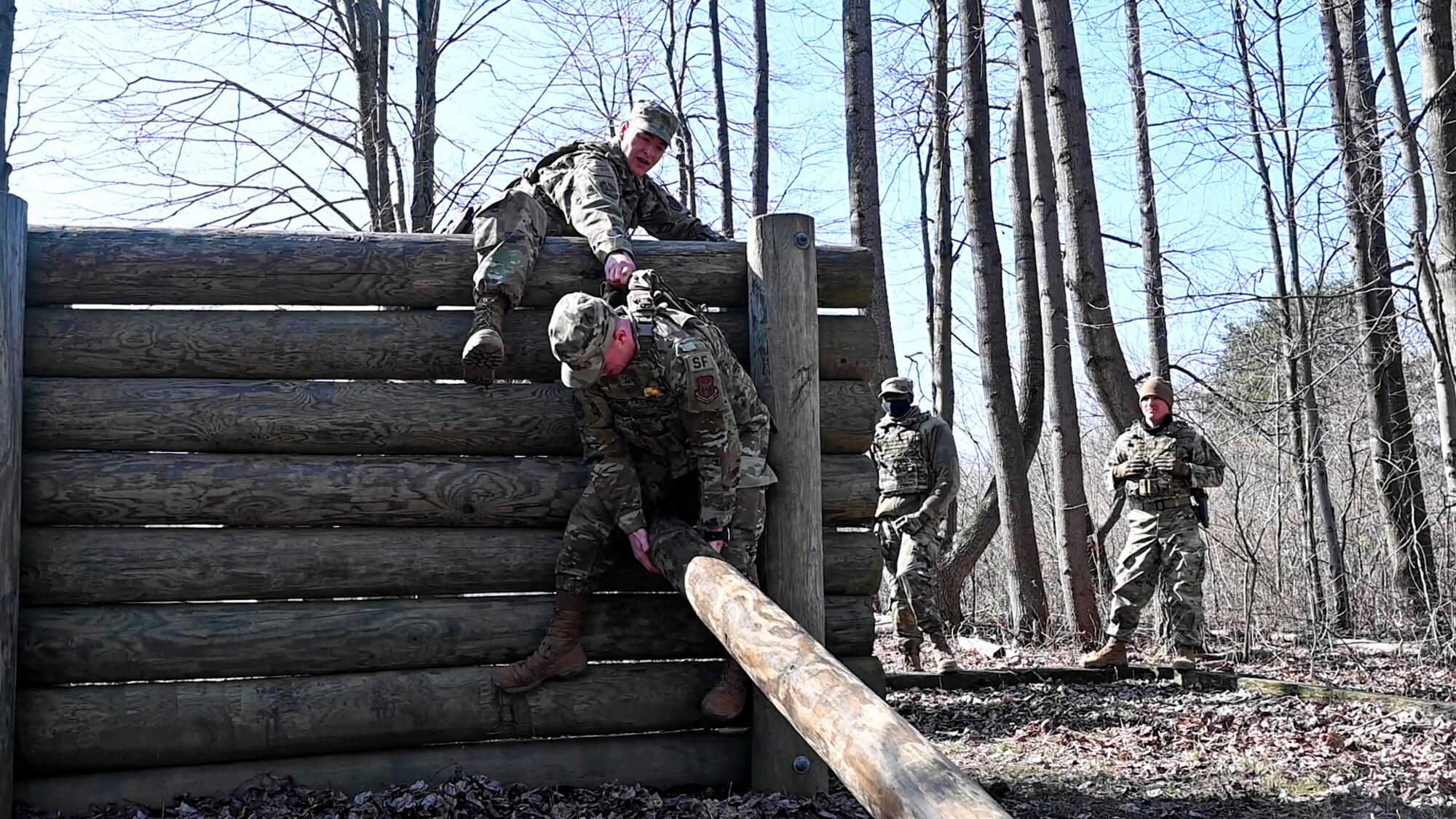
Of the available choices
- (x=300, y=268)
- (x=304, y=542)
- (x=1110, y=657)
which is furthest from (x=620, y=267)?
(x=1110, y=657)

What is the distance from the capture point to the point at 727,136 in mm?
18406

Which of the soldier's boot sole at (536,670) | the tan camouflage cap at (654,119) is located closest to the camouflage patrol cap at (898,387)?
the tan camouflage cap at (654,119)

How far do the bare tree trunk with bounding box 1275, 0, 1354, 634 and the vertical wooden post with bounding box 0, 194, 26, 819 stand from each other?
9.06m

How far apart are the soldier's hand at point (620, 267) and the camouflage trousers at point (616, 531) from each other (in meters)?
0.86

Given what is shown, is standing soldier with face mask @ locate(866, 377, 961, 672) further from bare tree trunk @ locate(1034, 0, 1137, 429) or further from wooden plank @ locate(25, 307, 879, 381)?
wooden plank @ locate(25, 307, 879, 381)

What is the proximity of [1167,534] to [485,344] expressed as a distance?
6.90 metres

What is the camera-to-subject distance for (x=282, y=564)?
538 cm

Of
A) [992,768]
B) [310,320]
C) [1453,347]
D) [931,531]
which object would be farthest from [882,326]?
→ [310,320]

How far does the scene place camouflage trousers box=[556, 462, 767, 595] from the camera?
5387 mm

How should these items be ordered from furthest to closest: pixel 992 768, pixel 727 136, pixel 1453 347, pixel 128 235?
pixel 727 136 → pixel 1453 347 → pixel 992 768 → pixel 128 235

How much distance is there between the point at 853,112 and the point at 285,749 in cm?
903

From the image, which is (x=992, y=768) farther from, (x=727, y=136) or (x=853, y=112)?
(x=727, y=136)

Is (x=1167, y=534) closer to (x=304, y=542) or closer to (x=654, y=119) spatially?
(x=654, y=119)

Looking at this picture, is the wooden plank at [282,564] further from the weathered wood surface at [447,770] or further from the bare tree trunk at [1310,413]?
the bare tree trunk at [1310,413]
